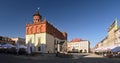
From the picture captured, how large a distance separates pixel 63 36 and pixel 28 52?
200 ft

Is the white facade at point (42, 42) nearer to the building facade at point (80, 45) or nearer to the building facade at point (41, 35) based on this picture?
the building facade at point (41, 35)

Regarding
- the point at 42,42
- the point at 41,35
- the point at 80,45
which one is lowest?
the point at 80,45

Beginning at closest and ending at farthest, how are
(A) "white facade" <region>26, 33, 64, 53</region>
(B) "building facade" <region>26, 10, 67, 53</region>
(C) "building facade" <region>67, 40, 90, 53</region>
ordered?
(A) "white facade" <region>26, 33, 64, 53</region>, (B) "building facade" <region>26, 10, 67, 53</region>, (C) "building facade" <region>67, 40, 90, 53</region>

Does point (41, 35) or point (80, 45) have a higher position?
point (41, 35)

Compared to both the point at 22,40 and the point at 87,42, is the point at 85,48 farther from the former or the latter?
the point at 22,40

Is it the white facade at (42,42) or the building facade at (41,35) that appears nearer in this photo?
the white facade at (42,42)

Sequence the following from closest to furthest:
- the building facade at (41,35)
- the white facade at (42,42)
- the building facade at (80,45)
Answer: the white facade at (42,42)
the building facade at (41,35)
the building facade at (80,45)

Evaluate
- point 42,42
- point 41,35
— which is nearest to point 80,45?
point 41,35

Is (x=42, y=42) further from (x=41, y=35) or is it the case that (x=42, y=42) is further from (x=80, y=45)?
(x=80, y=45)

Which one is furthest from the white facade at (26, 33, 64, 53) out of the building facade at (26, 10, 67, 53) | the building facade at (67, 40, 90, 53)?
the building facade at (67, 40, 90, 53)

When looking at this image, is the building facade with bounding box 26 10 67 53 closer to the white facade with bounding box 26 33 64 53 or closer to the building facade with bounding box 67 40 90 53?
the white facade with bounding box 26 33 64 53

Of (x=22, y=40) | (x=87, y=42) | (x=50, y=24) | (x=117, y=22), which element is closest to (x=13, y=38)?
(x=22, y=40)

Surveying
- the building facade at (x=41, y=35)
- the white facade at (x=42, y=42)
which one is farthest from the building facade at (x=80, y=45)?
the white facade at (x=42, y=42)

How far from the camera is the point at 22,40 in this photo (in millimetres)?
126125
